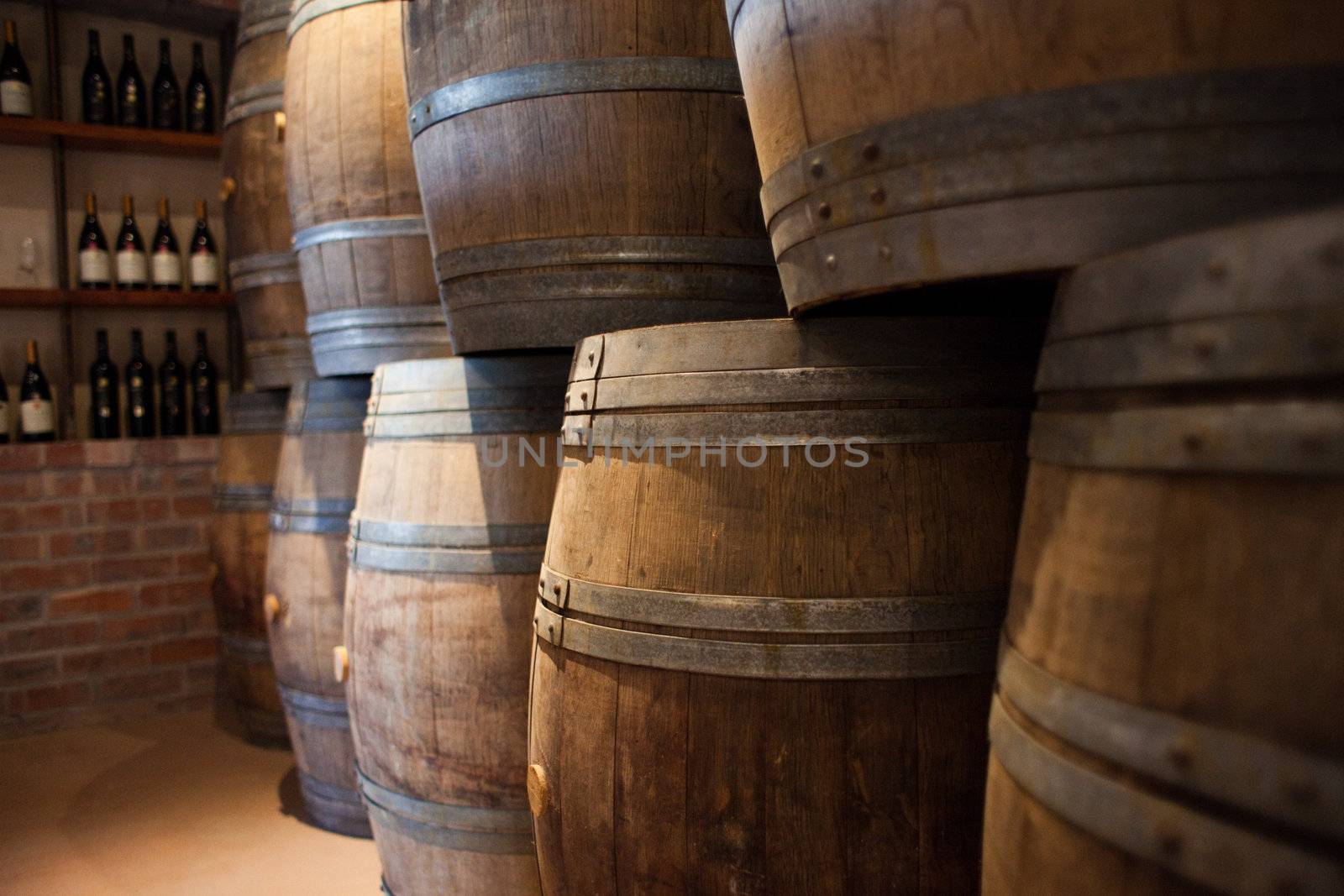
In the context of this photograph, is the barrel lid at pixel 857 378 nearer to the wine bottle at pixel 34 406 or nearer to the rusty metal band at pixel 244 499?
the rusty metal band at pixel 244 499

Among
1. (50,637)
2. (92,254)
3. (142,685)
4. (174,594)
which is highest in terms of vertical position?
(92,254)

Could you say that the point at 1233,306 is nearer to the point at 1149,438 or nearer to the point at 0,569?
the point at 1149,438

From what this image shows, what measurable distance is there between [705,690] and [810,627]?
0.47ft

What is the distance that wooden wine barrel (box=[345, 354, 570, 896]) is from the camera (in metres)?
1.88

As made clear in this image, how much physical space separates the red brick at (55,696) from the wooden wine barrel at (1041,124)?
3.90 m

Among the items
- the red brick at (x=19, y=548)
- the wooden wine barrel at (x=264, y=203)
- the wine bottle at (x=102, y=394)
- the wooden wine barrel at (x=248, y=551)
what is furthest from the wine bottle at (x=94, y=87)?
the red brick at (x=19, y=548)

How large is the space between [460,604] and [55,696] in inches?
112

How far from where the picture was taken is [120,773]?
3.36 meters

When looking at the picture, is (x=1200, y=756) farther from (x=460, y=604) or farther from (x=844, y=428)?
(x=460, y=604)

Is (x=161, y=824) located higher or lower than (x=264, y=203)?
lower

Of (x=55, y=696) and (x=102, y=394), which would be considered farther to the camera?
(x=102, y=394)

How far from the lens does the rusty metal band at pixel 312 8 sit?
7.89 ft

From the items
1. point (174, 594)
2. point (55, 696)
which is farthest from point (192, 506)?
point (55, 696)

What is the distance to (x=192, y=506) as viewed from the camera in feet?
13.4
